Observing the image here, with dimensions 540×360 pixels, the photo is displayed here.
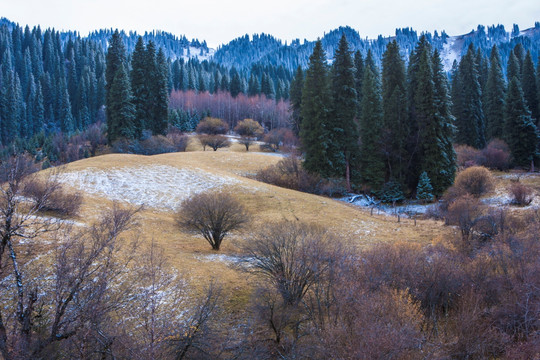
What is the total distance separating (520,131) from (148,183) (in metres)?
49.4

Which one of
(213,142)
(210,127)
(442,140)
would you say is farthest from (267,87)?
(442,140)

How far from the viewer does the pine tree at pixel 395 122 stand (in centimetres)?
4447

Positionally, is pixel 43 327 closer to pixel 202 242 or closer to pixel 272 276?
pixel 272 276

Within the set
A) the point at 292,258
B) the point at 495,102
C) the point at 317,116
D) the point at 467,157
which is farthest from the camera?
the point at 495,102

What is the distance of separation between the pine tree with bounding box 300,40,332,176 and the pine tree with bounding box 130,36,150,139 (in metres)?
28.0

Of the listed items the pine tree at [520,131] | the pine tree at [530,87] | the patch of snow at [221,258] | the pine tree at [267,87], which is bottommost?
the patch of snow at [221,258]

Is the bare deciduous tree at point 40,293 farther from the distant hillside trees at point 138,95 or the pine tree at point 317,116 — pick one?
the distant hillside trees at point 138,95

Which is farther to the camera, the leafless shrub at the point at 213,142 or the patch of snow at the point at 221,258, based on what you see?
the leafless shrub at the point at 213,142

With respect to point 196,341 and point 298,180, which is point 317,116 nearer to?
point 298,180

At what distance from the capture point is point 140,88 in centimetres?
6072

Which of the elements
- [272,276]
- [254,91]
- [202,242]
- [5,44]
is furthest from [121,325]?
[5,44]

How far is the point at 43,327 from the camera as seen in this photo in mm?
13898

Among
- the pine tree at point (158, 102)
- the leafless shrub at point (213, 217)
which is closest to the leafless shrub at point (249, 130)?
the pine tree at point (158, 102)

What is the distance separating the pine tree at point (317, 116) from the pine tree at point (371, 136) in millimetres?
4477
